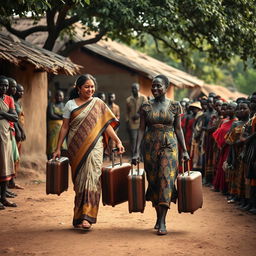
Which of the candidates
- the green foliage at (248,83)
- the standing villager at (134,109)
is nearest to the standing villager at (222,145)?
the standing villager at (134,109)

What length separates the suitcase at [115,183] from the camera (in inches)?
261

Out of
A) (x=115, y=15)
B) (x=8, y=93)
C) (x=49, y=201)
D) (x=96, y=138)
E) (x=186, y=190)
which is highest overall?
(x=115, y=15)

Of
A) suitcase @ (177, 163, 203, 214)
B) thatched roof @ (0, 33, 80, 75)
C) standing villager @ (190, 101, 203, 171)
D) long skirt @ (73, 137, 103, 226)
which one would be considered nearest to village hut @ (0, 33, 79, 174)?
thatched roof @ (0, 33, 80, 75)

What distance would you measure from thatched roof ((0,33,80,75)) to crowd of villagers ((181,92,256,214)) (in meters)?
2.90

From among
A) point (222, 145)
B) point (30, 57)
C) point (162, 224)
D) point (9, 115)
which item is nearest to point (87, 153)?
point (162, 224)

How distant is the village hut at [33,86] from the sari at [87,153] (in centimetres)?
417

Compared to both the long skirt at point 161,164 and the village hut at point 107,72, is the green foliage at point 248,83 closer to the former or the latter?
the village hut at point 107,72

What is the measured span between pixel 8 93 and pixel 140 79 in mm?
10508

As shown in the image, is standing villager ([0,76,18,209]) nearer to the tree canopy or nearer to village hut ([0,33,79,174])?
village hut ([0,33,79,174])

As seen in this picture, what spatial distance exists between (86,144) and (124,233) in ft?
3.69

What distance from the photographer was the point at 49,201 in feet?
29.8

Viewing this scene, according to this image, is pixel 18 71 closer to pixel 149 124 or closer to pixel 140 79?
pixel 149 124

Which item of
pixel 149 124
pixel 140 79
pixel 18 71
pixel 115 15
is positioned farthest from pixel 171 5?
pixel 149 124

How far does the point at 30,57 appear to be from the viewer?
10.5 meters
